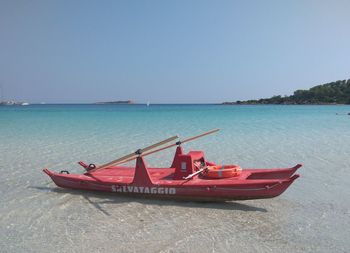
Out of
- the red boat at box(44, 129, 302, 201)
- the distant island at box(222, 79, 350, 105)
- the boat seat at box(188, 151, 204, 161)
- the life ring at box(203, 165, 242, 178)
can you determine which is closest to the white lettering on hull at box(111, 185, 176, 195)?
the red boat at box(44, 129, 302, 201)

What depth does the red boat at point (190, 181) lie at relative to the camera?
25.6 ft

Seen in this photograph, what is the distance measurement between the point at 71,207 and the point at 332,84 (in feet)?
487

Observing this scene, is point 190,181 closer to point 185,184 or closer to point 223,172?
point 185,184

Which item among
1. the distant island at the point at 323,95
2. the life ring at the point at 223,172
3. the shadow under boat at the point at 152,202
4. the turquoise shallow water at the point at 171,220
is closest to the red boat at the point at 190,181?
the life ring at the point at 223,172

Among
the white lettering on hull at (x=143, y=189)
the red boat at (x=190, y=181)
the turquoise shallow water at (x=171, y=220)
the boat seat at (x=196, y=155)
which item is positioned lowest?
the turquoise shallow water at (x=171, y=220)

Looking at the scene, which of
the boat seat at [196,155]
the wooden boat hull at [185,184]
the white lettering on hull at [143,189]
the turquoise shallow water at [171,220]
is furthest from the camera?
the boat seat at [196,155]

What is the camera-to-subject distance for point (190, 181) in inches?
331

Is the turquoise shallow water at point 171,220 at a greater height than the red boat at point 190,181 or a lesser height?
lesser

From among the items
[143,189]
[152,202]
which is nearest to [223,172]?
[152,202]

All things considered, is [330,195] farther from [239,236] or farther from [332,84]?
[332,84]

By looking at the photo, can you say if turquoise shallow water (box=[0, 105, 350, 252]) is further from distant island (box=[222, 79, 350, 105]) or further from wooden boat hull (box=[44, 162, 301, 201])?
distant island (box=[222, 79, 350, 105])

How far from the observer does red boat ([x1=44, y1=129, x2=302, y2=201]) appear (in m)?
7.80

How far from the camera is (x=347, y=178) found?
35.2 feet

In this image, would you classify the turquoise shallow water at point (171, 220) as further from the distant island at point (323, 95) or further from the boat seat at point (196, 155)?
the distant island at point (323, 95)
